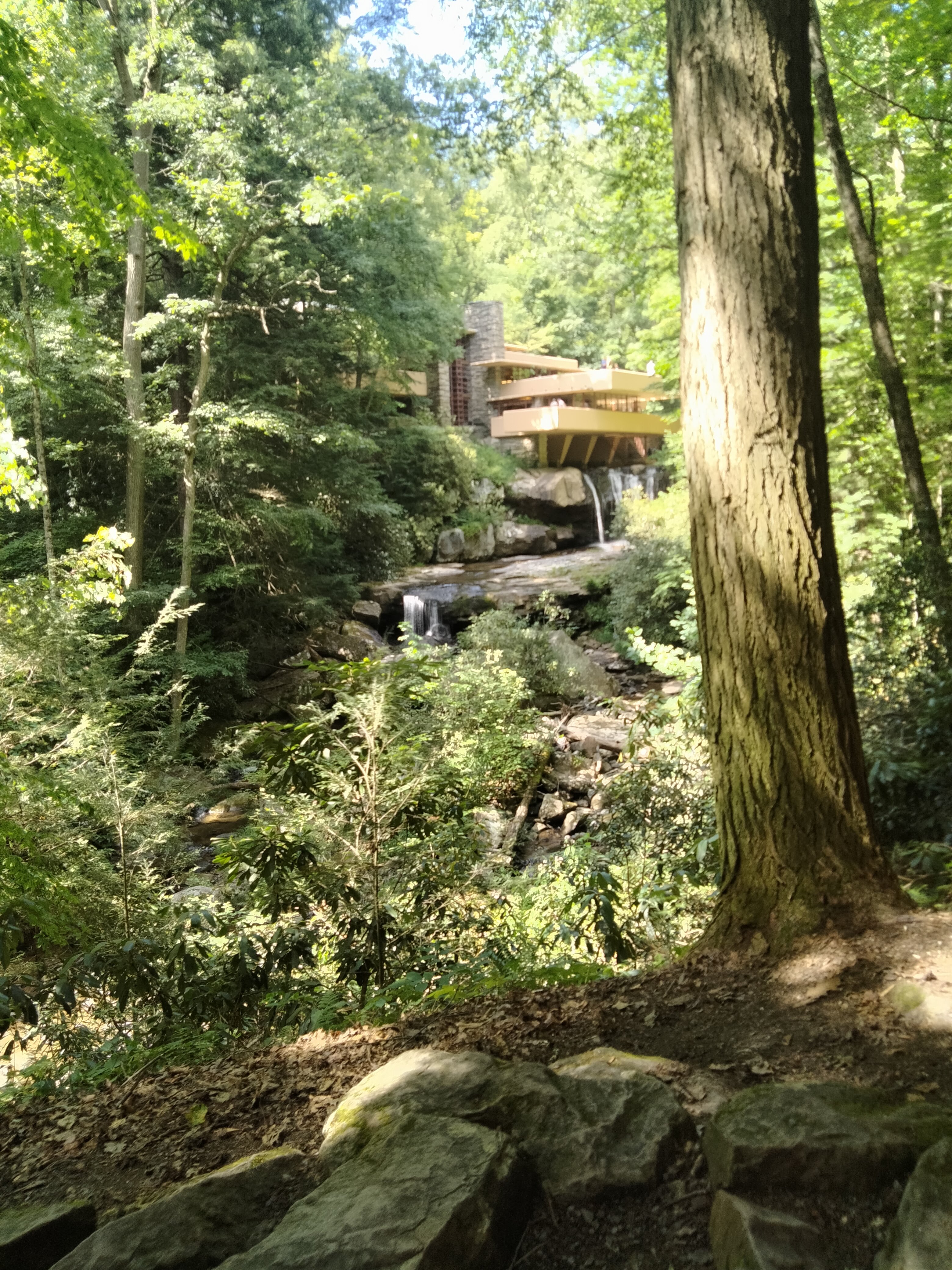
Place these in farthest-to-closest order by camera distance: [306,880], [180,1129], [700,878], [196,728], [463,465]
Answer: [463,465]
[196,728]
[700,878]
[306,880]
[180,1129]

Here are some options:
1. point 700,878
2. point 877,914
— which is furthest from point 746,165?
point 700,878

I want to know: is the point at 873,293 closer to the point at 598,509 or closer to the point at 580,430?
the point at 598,509

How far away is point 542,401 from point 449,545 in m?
8.72

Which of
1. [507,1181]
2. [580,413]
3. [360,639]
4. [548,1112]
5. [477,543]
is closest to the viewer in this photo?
[507,1181]

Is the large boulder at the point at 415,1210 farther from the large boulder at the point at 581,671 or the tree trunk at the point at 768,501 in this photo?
the large boulder at the point at 581,671

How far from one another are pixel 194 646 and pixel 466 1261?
38.1 feet

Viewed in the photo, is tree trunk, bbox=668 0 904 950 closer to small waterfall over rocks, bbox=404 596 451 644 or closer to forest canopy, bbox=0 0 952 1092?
forest canopy, bbox=0 0 952 1092

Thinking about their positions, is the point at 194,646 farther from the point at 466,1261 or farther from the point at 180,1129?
the point at 466,1261

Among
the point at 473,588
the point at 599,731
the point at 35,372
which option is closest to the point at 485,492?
the point at 473,588

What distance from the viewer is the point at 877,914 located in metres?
2.87

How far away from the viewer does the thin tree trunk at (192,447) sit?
37.2 ft

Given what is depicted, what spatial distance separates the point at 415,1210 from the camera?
169cm

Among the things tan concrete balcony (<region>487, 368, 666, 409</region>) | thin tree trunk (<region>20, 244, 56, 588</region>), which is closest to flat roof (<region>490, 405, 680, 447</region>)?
tan concrete balcony (<region>487, 368, 666, 409</region>)

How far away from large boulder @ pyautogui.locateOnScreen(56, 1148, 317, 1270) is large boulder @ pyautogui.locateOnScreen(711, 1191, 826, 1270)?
922 millimetres
